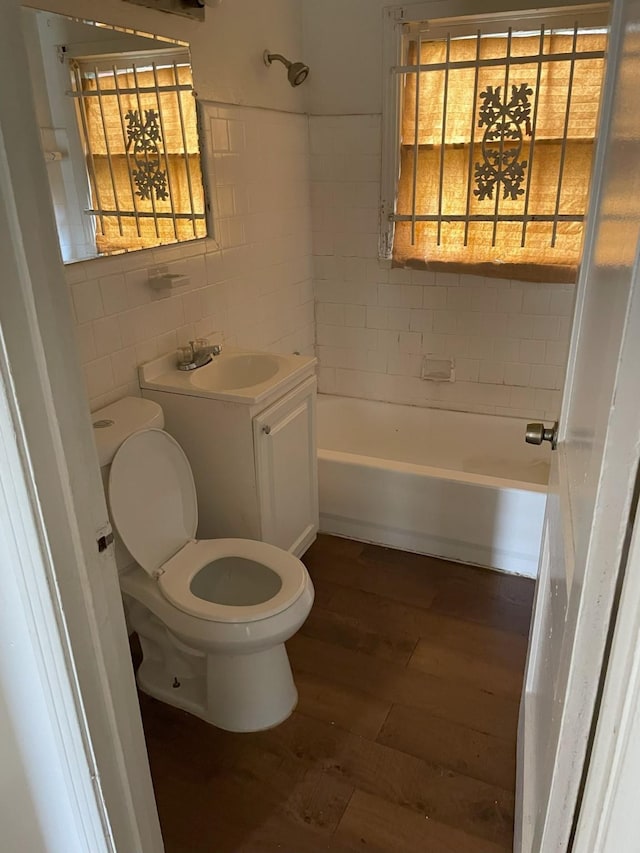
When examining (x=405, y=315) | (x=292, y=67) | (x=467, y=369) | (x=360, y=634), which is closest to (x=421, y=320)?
(x=405, y=315)

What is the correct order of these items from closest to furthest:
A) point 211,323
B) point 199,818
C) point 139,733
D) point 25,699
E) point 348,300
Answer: point 25,699 → point 139,733 → point 199,818 → point 211,323 → point 348,300

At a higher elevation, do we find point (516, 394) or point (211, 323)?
point (211, 323)

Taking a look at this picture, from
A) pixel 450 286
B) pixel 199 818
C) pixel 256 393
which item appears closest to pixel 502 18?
pixel 450 286

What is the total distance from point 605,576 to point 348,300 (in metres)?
2.73

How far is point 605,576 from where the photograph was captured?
27.0 inches

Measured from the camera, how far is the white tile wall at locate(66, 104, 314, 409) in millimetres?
1969

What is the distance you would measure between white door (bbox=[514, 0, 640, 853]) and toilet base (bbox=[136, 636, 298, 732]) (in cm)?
79

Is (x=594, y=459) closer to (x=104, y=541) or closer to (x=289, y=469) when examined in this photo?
(x=104, y=541)

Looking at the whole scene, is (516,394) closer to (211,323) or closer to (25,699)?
(211,323)

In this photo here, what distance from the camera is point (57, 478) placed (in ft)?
2.99

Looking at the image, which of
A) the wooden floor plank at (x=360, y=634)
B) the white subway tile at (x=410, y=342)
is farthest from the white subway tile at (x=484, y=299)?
the wooden floor plank at (x=360, y=634)

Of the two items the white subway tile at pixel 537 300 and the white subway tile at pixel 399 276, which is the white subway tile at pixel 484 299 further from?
the white subway tile at pixel 399 276

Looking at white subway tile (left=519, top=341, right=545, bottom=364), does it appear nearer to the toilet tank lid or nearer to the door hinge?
the toilet tank lid

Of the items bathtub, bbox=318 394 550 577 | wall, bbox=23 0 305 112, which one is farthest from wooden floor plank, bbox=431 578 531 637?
wall, bbox=23 0 305 112
